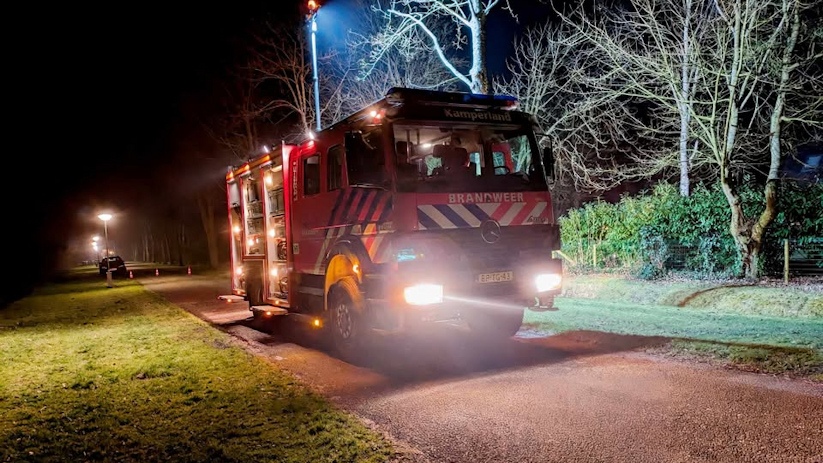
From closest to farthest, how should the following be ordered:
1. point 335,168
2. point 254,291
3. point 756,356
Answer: point 756,356 < point 335,168 < point 254,291

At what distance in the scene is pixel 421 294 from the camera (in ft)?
21.0

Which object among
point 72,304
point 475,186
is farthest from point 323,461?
point 72,304

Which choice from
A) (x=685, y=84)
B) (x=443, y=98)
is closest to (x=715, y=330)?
(x=443, y=98)

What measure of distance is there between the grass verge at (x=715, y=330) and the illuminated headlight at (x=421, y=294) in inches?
121

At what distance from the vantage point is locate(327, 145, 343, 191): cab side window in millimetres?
7848

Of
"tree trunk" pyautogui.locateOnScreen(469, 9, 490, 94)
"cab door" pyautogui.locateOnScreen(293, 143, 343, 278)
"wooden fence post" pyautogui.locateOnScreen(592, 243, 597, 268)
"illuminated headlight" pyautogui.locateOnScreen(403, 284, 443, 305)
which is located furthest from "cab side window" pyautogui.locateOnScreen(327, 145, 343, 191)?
"wooden fence post" pyautogui.locateOnScreen(592, 243, 597, 268)

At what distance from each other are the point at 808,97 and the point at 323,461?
→ 1304cm

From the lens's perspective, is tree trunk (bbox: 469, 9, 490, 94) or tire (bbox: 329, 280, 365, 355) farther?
tree trunk (bbox: 469, 9, 490, 94)

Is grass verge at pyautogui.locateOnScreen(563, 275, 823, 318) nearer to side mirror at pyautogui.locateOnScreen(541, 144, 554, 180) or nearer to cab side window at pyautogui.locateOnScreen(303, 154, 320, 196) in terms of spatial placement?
side mirror at pyautogui.locateOnScreen(541, 144, 554, 180)

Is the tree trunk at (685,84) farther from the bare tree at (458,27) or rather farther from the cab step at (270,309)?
the cab step at (270,309)

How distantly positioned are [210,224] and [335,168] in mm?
34542

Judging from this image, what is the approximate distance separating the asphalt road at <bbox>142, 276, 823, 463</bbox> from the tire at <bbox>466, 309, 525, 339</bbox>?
0.86ft

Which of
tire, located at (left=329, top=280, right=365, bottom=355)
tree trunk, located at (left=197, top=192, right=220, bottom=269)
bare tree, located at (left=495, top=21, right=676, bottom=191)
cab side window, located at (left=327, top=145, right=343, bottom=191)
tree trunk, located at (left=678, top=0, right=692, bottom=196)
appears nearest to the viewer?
tire, located at (left=329, top=280, right=365, bottom=355)

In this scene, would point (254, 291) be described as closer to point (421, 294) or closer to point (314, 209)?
point (314, 209)
